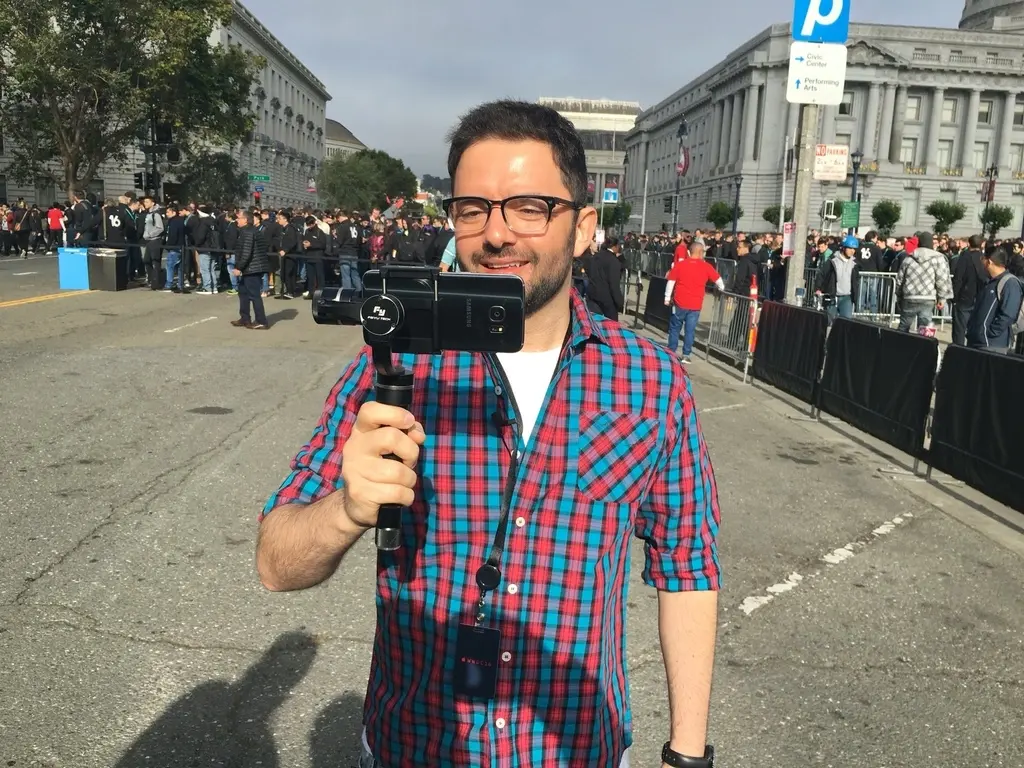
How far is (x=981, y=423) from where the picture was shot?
22.3 ft

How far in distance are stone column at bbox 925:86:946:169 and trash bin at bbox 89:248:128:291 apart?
290 ft

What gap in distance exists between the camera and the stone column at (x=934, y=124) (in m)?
87.4

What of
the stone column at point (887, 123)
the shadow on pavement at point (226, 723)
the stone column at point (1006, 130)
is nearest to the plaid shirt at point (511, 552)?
the shadow on pavement at point (226, 723)

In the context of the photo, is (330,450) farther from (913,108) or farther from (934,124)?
(913,108)

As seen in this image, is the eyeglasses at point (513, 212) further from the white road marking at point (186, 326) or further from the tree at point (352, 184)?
the tree at point (352, 184)

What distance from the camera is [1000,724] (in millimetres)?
3406

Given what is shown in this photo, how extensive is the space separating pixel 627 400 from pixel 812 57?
1114 centimetres

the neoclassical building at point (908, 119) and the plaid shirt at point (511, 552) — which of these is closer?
the plaid shirt at point (511, 552)

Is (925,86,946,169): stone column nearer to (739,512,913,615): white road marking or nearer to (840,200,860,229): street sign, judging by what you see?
(840,200,860,229): street sign

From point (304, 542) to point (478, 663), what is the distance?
35cm

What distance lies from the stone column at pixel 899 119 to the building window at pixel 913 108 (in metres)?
0.81

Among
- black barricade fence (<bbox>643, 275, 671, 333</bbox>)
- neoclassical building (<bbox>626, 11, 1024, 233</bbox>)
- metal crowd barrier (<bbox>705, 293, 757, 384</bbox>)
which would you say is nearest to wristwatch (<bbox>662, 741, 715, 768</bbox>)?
metal crowd barrier (<bbox>705, 293, 757, 384</bbox>)

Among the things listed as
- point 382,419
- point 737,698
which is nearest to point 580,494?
point 382,419

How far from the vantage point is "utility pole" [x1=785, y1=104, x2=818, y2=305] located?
40.5ft
